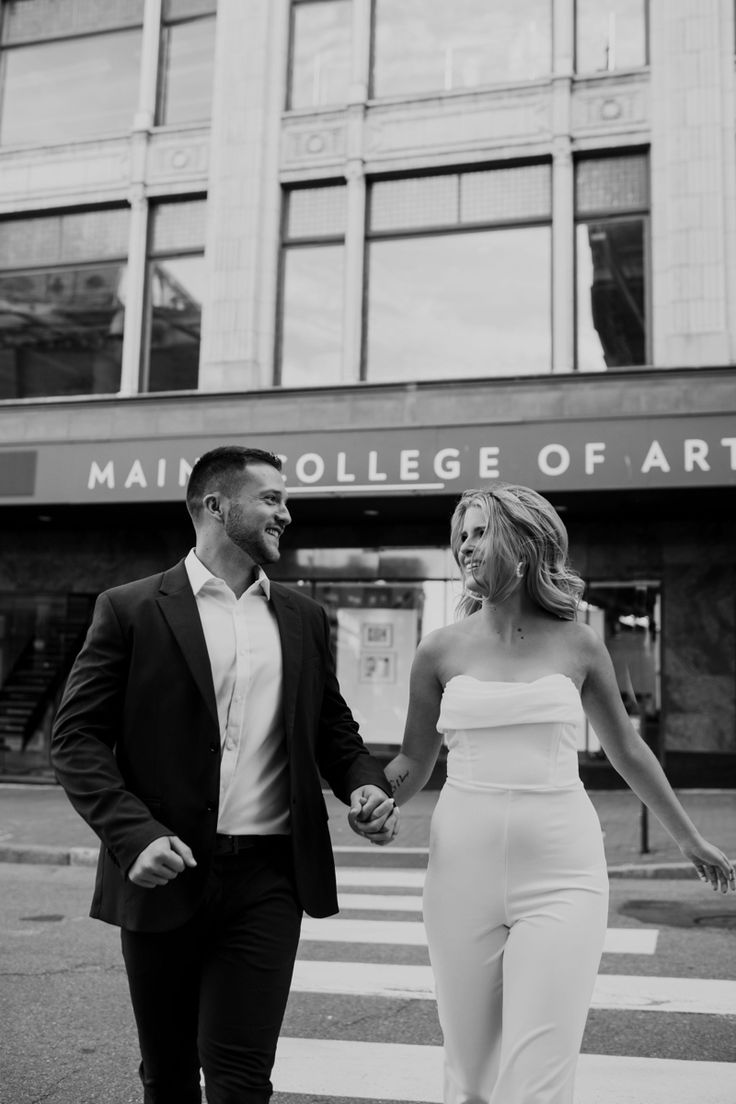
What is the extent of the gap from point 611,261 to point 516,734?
13.4 metres

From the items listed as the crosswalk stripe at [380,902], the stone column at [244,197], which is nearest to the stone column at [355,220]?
the stone column at [244,197]

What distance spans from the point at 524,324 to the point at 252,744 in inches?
524

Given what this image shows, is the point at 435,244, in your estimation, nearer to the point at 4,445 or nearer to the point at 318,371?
the point at 318,371

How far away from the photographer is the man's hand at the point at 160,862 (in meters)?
2.64

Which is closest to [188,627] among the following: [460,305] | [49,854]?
[49,854]

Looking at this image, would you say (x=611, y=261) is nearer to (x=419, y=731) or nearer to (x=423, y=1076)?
(x=423, y=1076)

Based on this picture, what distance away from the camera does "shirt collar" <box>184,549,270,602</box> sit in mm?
3117

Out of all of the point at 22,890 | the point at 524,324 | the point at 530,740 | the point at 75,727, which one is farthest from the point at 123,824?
the point at 524,324

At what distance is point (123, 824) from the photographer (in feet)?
9.00

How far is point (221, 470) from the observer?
3.16 metres

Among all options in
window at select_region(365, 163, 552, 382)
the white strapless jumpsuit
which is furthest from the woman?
window at select_region(365, 163, 552, 382)

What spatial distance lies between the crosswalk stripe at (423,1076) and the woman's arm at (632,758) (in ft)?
4.78

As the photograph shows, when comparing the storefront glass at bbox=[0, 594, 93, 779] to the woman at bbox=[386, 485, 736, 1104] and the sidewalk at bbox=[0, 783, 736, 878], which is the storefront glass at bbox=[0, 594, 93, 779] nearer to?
the sidewalk at bbox=[0, 783, 736, 878]

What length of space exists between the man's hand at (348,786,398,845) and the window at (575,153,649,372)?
12.6m
